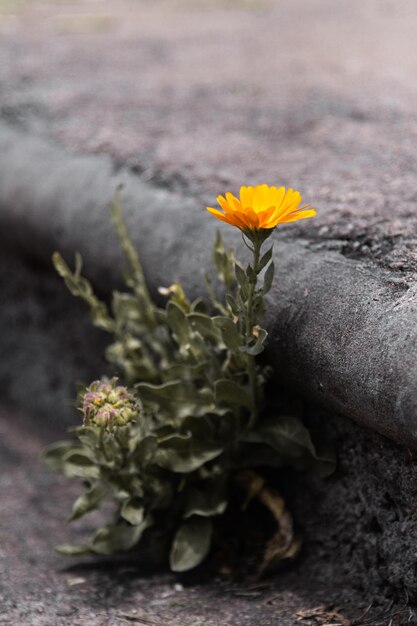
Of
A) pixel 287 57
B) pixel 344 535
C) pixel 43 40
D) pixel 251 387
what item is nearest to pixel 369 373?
pixel 251 387

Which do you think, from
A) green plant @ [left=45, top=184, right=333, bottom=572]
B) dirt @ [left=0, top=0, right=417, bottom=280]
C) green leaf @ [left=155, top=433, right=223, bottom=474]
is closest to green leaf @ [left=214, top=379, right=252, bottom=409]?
green plant @ [left=45, top=184, right=333, bottom=572]

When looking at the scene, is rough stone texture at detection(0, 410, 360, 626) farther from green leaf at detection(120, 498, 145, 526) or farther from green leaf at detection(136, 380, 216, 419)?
green leaf at detection(136, 380, 216, 419)

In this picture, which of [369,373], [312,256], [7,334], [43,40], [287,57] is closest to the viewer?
[369,373]

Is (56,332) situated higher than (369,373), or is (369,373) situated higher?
(369,373)

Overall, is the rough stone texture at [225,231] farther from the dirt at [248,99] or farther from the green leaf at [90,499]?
the green leaf at [90,499]

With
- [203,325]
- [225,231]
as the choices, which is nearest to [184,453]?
[203,325]

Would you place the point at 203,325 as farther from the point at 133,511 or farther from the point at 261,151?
the point at 261,151

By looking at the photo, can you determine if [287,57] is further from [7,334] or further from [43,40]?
[7,334]

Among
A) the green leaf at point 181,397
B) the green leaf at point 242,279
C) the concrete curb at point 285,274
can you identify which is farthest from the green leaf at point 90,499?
the green leaf at point 242,279
